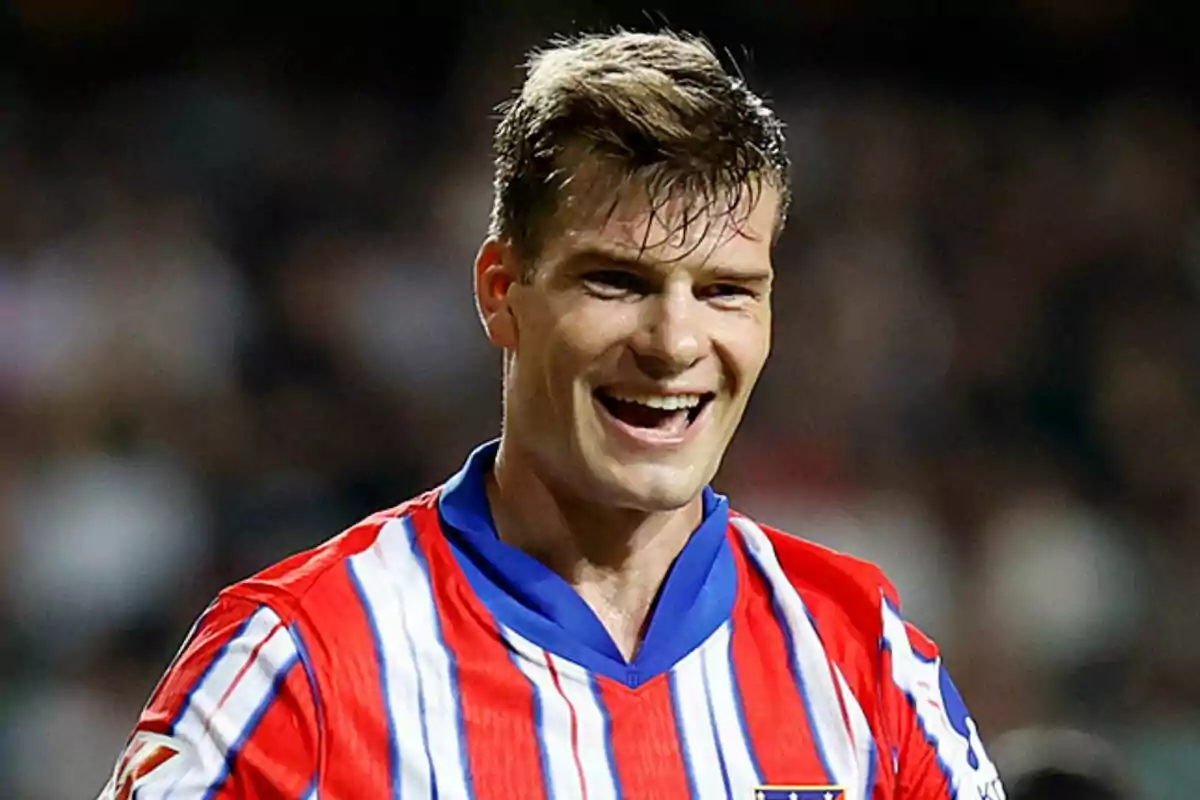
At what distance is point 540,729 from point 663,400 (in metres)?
0.26

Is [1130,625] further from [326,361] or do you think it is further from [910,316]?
[326,361]

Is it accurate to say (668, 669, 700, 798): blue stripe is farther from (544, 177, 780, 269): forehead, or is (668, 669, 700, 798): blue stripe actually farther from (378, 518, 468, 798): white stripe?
(544, 177, 780, 269): forehead

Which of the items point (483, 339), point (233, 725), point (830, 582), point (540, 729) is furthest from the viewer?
point (483, 339)

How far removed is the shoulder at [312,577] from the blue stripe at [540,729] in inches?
5.5

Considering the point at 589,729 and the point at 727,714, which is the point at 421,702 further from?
the point at 727,714

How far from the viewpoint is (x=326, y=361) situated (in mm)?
2678

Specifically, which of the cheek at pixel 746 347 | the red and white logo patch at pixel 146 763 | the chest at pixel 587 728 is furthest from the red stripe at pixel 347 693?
the cheek at pixel 746 347

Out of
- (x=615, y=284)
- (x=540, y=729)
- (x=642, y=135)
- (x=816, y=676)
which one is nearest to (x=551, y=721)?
(x=540, y=729)

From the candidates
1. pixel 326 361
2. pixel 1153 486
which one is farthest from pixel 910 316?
pixel 326 361

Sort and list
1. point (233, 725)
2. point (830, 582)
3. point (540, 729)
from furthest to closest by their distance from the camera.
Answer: point (830, 582) < point (540, 729) < point (233, 725)

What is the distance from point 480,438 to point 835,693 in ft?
4.61

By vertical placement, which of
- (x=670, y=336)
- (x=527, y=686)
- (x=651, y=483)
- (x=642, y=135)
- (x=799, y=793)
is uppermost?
(x=642, y=135)

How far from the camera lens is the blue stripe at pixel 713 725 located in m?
1.27

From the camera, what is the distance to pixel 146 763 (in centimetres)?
115
